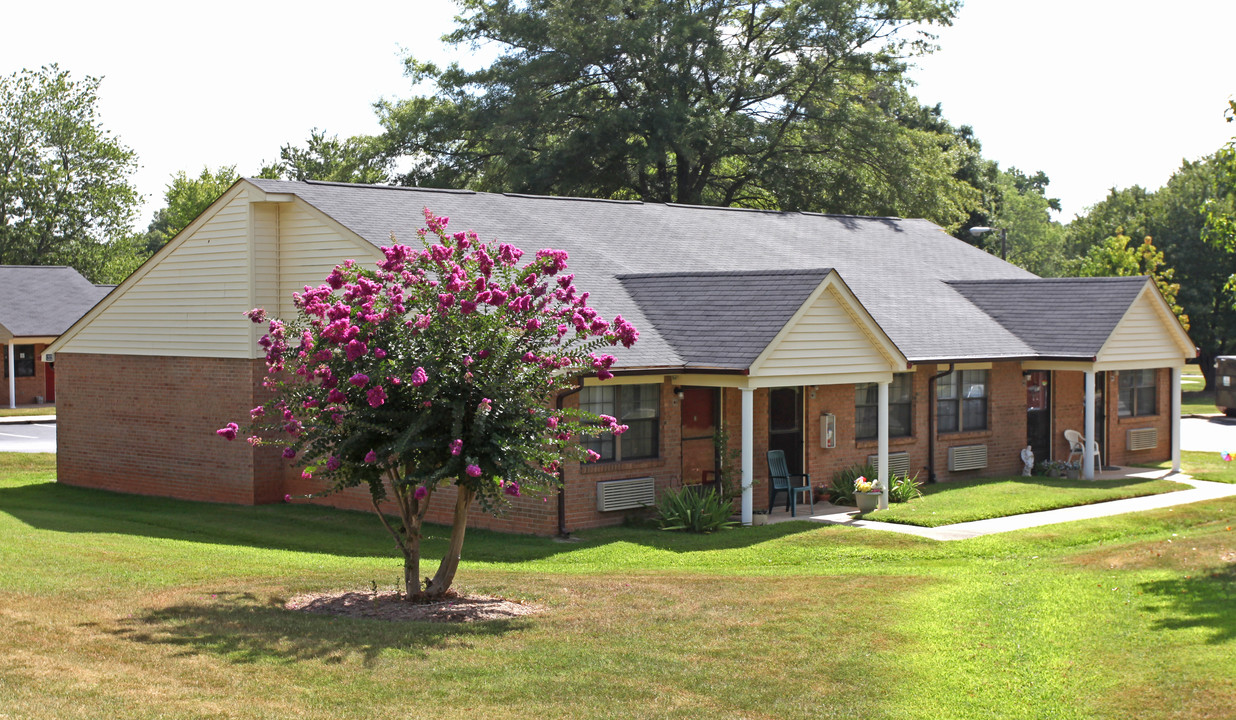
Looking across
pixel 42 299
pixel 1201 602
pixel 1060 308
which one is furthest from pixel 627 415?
pixel 42 299

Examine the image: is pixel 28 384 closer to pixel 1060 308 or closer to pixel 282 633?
pixel 1060 308

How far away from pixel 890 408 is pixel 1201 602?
11.0 m

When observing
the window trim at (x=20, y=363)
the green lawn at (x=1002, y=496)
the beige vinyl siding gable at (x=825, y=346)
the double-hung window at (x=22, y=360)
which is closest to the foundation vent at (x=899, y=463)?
the green lawn at (x=1002, y=496)

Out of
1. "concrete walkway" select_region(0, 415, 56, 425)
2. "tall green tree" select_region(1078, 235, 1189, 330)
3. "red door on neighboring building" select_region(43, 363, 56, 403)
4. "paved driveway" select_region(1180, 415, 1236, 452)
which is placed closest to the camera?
"paved driveway" select_region(1180, 415, 1236, 452)

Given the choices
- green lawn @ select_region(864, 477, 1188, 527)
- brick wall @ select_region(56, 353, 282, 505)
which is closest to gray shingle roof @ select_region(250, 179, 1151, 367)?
green lawn @ select_region(864, 477, 1188, 527)

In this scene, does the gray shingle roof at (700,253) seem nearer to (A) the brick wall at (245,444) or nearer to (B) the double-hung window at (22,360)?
(A) the brick wall at (245,444)

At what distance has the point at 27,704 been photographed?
782cm

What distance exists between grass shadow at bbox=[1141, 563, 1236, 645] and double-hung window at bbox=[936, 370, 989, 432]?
9.84 meters

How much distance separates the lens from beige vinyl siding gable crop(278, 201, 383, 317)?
19672mm

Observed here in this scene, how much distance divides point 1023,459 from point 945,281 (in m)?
5.42

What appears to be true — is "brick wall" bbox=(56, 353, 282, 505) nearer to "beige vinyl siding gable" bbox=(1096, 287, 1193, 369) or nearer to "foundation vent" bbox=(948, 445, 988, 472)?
"foundation vent" bbox=(948, 445, 988, 472)

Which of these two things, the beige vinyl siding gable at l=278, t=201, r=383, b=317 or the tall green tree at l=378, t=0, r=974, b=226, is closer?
the beige vinyl siding gable at l=278, t=201, r=383, b=317

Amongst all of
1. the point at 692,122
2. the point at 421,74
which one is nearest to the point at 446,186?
the point at 421,74

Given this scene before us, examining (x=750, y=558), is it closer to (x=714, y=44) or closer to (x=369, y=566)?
(x=369, y=566)
